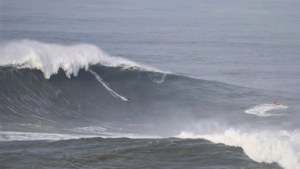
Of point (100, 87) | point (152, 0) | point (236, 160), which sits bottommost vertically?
point (236, 160)

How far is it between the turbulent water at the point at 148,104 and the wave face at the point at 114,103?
0.18 feet

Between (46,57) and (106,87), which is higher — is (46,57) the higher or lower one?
the higher one

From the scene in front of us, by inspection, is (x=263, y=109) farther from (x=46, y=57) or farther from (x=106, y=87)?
(x=46, y=57)

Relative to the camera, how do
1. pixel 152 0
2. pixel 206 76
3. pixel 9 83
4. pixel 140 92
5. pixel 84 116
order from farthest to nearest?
1. pixel 152 0
2. pixel 206 76
3. pixel 140 92
4. pixel 9 83
5. pixel 84 116

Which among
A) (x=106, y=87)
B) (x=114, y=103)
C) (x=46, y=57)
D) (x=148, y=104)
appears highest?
(x=46, y=57)

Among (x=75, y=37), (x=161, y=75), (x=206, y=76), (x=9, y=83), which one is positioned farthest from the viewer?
(x=75, y=37)

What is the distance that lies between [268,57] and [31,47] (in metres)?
25.5

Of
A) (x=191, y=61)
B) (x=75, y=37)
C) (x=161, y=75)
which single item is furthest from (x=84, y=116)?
(x=75, y=37)

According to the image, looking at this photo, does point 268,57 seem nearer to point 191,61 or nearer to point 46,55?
point 191,61

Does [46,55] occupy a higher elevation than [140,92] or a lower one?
higher

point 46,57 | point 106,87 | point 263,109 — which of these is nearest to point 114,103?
point 106,87

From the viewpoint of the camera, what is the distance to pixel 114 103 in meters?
25.5

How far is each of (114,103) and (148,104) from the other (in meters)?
2.07

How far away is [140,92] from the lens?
27.9 meters
